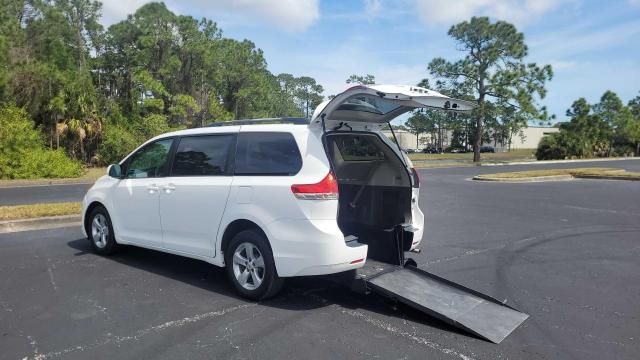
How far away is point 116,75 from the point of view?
41.5 meters

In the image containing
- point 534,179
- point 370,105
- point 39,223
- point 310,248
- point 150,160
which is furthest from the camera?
point 534,179

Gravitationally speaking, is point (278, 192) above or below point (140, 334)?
above

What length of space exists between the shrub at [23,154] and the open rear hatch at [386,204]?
1915 cm

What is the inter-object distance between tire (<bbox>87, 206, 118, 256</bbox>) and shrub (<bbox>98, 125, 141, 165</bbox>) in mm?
20722

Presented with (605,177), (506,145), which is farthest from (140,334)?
(506,145)

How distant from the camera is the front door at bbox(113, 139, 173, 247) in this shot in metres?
5.91

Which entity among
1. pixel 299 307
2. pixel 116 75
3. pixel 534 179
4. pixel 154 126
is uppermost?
→ pixel 116 75

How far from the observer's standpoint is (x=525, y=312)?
478 cm

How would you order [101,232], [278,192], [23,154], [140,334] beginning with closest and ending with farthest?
[140,334] < [278,192] < [101,232] < [23,154]

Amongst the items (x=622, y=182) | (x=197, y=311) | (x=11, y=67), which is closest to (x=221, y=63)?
(x=11, y=67)

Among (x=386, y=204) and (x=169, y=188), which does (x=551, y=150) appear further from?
(x=169, y=188)

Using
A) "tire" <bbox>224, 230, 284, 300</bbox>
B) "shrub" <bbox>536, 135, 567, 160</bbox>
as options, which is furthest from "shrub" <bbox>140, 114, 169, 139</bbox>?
"shrub" <bbox>536, 135, 567, 160</bbox>

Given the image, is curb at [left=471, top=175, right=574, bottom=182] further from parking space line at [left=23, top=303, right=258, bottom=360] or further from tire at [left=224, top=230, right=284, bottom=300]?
parking space line at [left=23, top=303, right=258, bottom=360]

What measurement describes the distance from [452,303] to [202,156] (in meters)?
3.18
